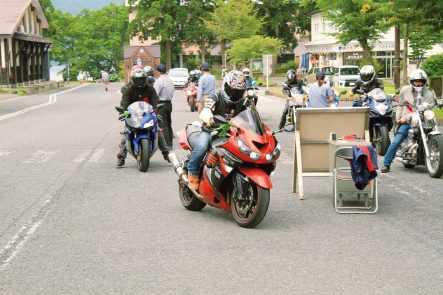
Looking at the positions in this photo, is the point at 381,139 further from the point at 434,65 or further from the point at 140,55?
the point at 140,55

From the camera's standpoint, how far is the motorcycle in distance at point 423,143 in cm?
1142

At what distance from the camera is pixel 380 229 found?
7758 mm

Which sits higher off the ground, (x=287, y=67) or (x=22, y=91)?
(x=287, y=67)

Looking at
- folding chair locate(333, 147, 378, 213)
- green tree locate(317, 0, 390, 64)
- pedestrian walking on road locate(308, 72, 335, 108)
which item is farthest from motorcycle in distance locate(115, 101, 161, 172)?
green tree locate(317, 0, 390, 64)

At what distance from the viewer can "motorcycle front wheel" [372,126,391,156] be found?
13906 millimetres

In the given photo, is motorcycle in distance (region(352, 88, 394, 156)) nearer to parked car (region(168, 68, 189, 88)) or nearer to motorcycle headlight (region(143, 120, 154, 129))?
motorcycle headlight (region(143, 120, 154, 129))

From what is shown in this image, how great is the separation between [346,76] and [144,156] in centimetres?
4237

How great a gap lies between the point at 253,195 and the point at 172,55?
306 feet

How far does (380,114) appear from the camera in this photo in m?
13.8

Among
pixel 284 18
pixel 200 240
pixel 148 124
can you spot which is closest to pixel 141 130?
pixel 148 124

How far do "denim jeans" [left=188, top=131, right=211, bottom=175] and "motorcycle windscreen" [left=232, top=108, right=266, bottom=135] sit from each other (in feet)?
2.08

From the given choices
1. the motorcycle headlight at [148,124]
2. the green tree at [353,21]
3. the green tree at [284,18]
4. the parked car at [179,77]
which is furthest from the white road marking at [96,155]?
the green tree at [284,18]

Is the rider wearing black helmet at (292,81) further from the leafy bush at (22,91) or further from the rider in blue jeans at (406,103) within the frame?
the leafy bush at (22,91)

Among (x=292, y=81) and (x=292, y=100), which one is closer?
(x=292, y=100)
